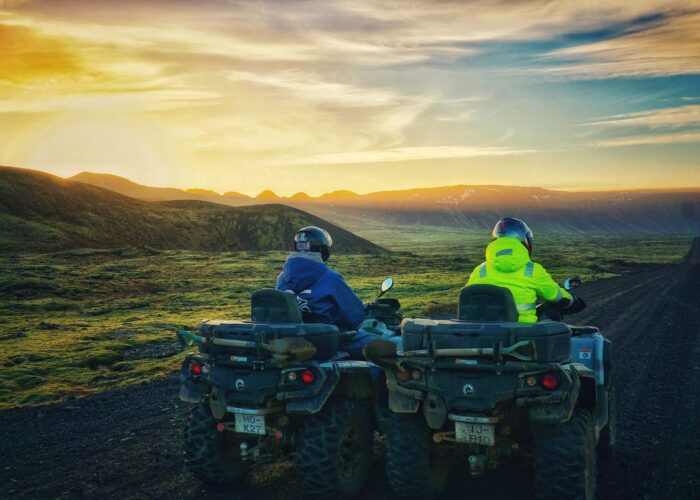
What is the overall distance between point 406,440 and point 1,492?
4.72 metres

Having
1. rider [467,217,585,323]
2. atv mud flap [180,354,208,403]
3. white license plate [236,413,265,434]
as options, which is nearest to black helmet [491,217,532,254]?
rider [467,217,585,323]

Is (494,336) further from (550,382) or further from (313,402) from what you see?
(313,402)

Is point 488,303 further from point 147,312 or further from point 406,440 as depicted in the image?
point 147,312

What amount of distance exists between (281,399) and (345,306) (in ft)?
5.29

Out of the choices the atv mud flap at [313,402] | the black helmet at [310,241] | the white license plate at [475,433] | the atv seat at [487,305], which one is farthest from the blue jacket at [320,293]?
the white license plate at [475,433]

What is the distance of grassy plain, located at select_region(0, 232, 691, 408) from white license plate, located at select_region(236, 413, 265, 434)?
26.5ft

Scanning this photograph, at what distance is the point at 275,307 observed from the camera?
6672 mm

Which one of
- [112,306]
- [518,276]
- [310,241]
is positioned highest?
[310,241]

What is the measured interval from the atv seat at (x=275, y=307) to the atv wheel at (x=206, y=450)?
3.83 ft

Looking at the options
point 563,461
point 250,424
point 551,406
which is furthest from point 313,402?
point 563,461

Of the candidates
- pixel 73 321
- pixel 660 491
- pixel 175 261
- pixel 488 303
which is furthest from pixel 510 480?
pixel 175 261

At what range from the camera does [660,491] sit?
6.38 meters

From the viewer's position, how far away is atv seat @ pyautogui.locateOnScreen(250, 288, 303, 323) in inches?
261

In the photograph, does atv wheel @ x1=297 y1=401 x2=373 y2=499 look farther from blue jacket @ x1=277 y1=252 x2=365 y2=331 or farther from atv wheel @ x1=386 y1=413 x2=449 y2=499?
blue jacket @ x1=277 y1=252 x2=365 y2=331
